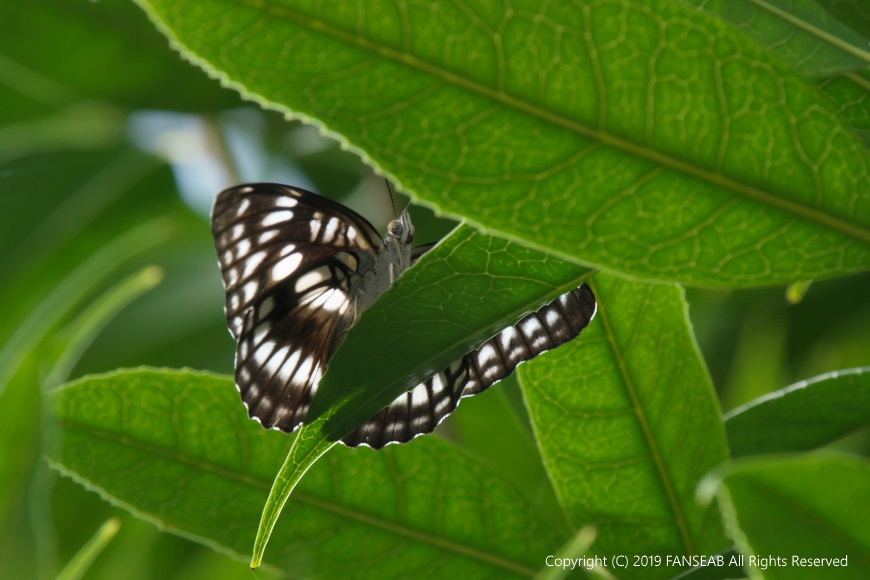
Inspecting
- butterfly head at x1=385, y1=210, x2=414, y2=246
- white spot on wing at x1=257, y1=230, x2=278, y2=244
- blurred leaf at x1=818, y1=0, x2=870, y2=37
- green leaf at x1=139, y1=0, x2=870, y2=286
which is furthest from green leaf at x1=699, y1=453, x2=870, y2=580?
white spot on wing at x1=257, y1=230, x2=278, y2=244

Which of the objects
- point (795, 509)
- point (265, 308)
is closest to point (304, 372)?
point (265, 308)

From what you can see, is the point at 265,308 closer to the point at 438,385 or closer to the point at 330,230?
the point at 330,230

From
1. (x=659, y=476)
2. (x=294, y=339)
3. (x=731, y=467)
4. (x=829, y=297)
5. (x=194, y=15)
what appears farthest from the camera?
(x=829, y=297)

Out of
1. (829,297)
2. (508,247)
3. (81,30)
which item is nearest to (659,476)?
(508,247)

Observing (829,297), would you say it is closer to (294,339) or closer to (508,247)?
(294,339)

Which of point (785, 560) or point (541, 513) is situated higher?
point (541, 513)

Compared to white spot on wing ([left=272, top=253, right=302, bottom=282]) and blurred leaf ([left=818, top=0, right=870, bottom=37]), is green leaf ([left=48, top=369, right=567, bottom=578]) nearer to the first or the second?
white spot on wing ([left=272, top=253, right=302, bottom=282])
